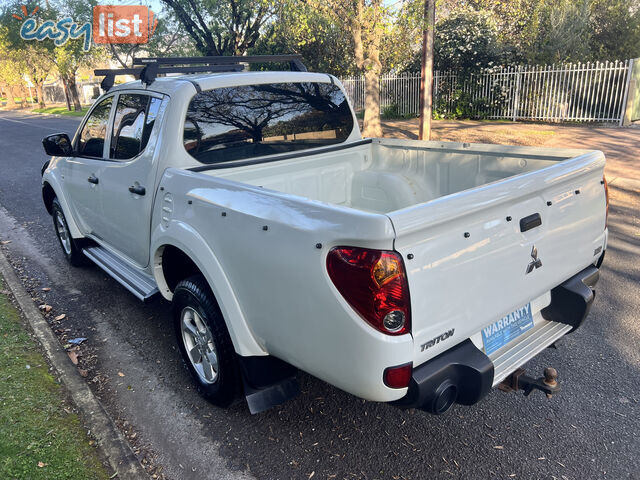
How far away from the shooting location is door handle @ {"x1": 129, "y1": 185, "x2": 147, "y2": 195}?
356 cm

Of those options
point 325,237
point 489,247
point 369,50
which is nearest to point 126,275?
point 325,237

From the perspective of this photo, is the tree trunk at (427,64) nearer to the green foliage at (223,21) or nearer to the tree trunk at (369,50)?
the tree trunk at (369,50)

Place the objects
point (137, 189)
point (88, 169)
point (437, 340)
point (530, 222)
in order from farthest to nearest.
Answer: point (88, 169) → point (137, 189) → point (530, 222) → point (437, 340)

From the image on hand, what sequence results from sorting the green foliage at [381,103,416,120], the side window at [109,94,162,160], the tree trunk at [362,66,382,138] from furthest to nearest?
the green foliage at [381,103,416,120] → the tree trunk at [362,66,382,138] → the side window at [109,94,162,160]

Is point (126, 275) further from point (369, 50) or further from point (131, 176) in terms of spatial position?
point (369, 50)

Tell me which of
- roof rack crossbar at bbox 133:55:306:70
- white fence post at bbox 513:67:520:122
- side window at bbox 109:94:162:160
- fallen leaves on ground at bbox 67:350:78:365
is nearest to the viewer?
side window at bbox 109:94:162:160

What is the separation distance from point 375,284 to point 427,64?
33.9 ft

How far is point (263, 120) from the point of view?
12.8ft

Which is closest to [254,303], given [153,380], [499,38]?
[153,380]

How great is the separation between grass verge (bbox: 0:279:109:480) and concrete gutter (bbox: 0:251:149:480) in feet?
0.19

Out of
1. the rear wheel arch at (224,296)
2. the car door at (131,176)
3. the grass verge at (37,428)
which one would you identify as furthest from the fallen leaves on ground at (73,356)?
the rear wheel arch at (224,296)

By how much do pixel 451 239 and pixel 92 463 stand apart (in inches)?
86.7

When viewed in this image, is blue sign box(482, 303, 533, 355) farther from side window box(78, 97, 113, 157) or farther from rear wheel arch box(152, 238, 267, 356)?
side window box(78, 97, 113, 157)

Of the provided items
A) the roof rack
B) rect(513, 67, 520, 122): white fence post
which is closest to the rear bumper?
the roof rack
